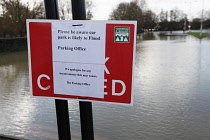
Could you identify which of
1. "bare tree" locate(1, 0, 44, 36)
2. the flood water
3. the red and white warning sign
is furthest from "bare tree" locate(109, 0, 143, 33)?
the red and white warning sign

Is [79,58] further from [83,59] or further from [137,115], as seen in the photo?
[137,115]

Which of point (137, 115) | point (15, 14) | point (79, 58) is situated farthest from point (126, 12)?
point (79, 58)

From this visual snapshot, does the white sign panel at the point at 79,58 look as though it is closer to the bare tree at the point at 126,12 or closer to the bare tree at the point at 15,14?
the bare tree at the point at 15,14

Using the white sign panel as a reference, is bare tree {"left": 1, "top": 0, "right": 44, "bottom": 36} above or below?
above

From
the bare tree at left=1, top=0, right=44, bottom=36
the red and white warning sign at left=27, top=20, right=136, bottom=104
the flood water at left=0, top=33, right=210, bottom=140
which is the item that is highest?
the bare tree at left=1, top=0, right=44, bottom=36

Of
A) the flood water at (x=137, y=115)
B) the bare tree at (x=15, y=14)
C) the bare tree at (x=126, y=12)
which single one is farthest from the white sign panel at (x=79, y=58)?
the bare tree at (x=126, y=12)

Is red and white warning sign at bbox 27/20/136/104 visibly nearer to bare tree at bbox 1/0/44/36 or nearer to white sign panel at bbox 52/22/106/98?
white sign panel at bbox 52/22/106/98

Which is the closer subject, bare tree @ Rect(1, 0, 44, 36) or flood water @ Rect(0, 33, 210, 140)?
flood water @ Rect(0, 33, 210, 140)

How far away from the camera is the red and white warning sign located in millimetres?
1715

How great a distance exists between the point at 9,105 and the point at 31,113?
94 cm

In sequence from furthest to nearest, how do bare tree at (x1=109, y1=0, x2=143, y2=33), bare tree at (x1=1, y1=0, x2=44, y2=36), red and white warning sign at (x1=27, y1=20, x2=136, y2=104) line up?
bare tree at (x1=109, y1=0, x2=143, y2=33), bare tree at (x1=1, y1=0, x2=44, y2=36), red and white warning sign at (x1=27, y1=20, x2=136, y2=104)

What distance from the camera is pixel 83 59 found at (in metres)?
1.82

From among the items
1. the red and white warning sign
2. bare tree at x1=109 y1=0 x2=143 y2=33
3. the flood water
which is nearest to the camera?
the red and white warning sign

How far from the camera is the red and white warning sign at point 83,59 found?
67.5 inches
